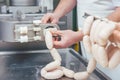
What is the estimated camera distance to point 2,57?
3.65 ft

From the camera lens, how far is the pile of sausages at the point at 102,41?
539 millimetres

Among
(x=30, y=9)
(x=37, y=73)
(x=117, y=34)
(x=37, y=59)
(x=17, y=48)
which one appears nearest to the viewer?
(x=117, y=34)

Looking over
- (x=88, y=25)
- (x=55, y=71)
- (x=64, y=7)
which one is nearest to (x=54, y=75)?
(x=55, y=71)

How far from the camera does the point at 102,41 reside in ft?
1.81

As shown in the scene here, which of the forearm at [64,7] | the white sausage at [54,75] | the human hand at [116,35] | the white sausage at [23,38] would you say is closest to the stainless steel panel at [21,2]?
the forearm at [64,7]

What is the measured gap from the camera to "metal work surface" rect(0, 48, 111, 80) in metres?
0.88

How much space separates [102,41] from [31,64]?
529 mm

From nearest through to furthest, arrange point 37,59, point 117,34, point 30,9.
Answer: point 117,34
point 37,59
point 30,9

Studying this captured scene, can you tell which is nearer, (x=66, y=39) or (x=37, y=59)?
(x=66, y=39)

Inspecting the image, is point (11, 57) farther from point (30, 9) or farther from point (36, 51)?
point (30, 9)

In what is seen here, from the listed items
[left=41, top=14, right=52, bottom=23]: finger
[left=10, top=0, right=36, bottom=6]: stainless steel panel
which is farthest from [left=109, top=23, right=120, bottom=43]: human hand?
[left=10, top=0, right=36, bottom=6]: stainless steel panel

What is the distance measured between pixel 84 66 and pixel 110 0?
46 cm

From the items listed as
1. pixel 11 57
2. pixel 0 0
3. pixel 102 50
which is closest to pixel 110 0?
pixel 11 57

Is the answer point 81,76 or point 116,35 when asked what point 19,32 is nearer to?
point 81,76
